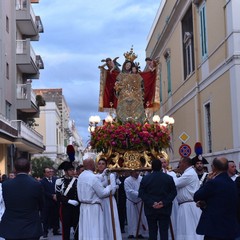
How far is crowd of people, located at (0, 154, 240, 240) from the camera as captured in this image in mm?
7382

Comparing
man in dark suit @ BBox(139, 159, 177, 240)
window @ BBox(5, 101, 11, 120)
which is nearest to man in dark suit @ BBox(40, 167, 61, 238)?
man in dark suit @ BBox(139, 159, 177, 240)

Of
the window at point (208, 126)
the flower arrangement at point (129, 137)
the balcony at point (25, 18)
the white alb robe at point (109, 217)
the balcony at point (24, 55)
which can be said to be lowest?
the white alb robe at point (109, 217)

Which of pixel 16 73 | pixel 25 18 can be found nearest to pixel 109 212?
pixel 16 73

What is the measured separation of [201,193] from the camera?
25.2 ft

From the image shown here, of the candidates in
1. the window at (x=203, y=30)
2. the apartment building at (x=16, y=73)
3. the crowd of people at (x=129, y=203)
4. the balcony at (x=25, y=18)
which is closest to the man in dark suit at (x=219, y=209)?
the crowd of people at (x=129, y=203)

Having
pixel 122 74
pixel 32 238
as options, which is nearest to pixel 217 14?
pixel 122 74

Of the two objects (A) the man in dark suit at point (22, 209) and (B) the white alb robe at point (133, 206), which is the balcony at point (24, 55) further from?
(A) the man in dark suit at point (22, 209)

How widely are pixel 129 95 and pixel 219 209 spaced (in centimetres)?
1040

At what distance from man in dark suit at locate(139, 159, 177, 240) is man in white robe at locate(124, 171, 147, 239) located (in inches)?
134

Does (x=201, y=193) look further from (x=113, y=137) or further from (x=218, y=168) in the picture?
(x=113, y=137)

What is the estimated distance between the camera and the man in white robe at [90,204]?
1011 cm

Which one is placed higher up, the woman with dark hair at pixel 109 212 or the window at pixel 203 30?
the window at pixel 203 30

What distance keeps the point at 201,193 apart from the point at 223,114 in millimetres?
12964

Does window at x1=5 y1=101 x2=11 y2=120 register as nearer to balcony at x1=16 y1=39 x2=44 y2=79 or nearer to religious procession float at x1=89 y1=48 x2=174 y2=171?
balcony at x1=16 y1=39 x2=44 y2=79
